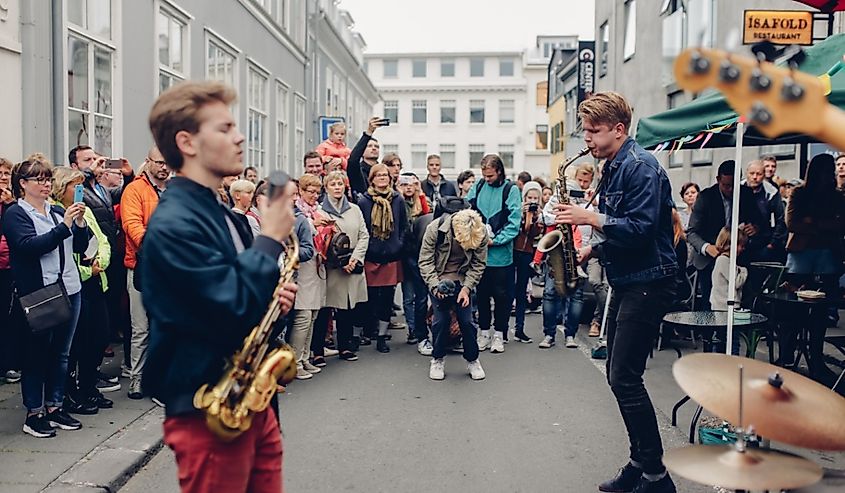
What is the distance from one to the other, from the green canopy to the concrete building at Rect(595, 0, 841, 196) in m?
4.41

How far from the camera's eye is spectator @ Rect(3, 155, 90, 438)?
17.7 feet

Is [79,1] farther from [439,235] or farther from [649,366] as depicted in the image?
[649,366]

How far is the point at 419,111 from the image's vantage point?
240ft

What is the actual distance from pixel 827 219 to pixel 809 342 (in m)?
1.18

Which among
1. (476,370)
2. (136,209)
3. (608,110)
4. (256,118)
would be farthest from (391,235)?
(256,118)

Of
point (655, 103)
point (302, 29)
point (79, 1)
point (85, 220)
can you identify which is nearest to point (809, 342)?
point (85, 220)

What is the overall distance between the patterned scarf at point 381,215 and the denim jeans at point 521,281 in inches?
65.5

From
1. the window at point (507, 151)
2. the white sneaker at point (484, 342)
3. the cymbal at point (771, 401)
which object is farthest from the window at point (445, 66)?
the cymbal at point (771, 401)

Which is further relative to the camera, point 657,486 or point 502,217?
point 502,217

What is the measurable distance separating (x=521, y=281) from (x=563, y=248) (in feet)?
7.27

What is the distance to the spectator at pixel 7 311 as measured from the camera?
5.62 m

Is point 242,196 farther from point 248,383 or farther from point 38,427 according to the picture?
point 248,383

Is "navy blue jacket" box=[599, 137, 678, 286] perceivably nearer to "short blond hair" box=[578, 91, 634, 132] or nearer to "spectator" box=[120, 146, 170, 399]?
"short blond hair" box=[578, 91, 634, 132]

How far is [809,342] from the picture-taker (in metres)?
7.31
